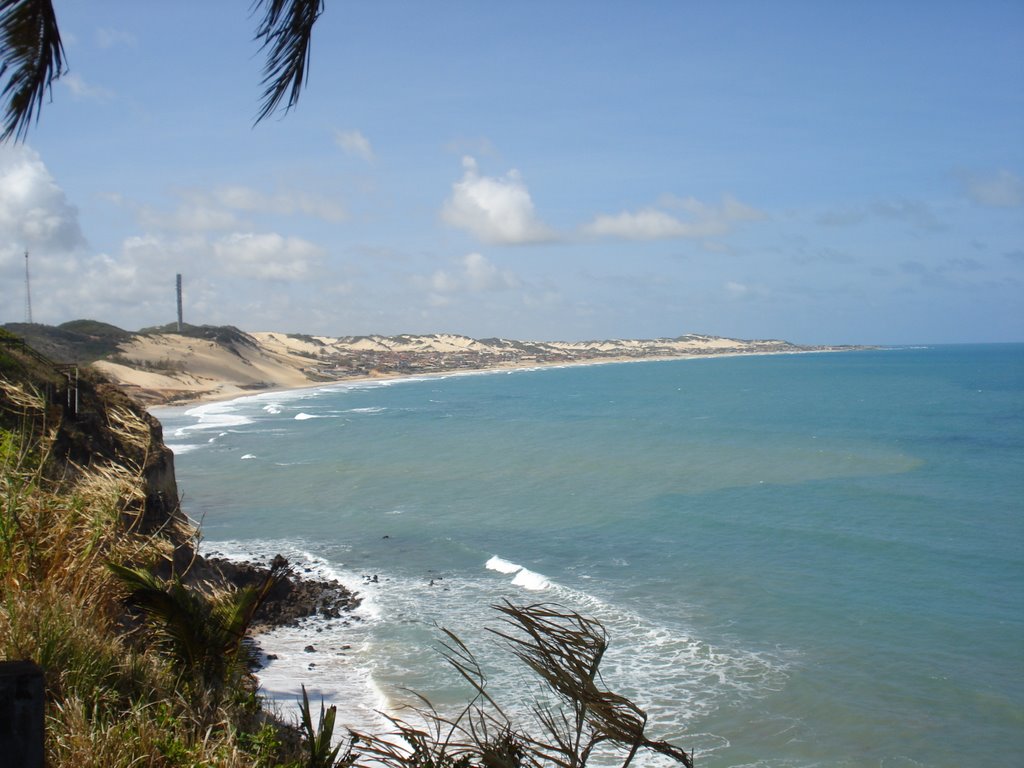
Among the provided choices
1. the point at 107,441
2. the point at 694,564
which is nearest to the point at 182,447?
the point at 107,441

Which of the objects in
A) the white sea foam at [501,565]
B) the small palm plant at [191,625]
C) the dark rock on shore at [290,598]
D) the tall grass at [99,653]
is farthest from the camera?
the white sea foam at [501,565]

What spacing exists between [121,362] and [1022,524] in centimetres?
7072

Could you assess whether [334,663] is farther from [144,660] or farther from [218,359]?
[218,359]

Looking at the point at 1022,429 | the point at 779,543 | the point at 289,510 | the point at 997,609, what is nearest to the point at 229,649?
the point at 997,609

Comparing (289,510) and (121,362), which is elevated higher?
(121,362)

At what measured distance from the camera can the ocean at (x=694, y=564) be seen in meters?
13.0

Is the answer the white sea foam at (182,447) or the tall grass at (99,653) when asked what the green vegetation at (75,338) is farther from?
the tall grass at (99,653)

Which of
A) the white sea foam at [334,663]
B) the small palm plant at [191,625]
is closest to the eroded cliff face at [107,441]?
the white sea foam at [334,663]

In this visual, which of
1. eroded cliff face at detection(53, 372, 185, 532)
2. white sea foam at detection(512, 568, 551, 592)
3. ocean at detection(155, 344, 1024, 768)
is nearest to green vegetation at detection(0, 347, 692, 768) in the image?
ocean at detection(155, 344, 1024, 768)

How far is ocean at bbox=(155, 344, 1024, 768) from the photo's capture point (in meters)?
13.0

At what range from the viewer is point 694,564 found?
21.0m

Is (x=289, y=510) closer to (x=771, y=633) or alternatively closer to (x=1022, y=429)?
(x=771, y=633)

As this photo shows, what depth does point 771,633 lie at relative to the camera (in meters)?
16.3

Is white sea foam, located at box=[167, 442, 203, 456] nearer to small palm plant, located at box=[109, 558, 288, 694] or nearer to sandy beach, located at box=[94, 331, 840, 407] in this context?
sandy beach, located at box=[94, 331, 840, 407]
